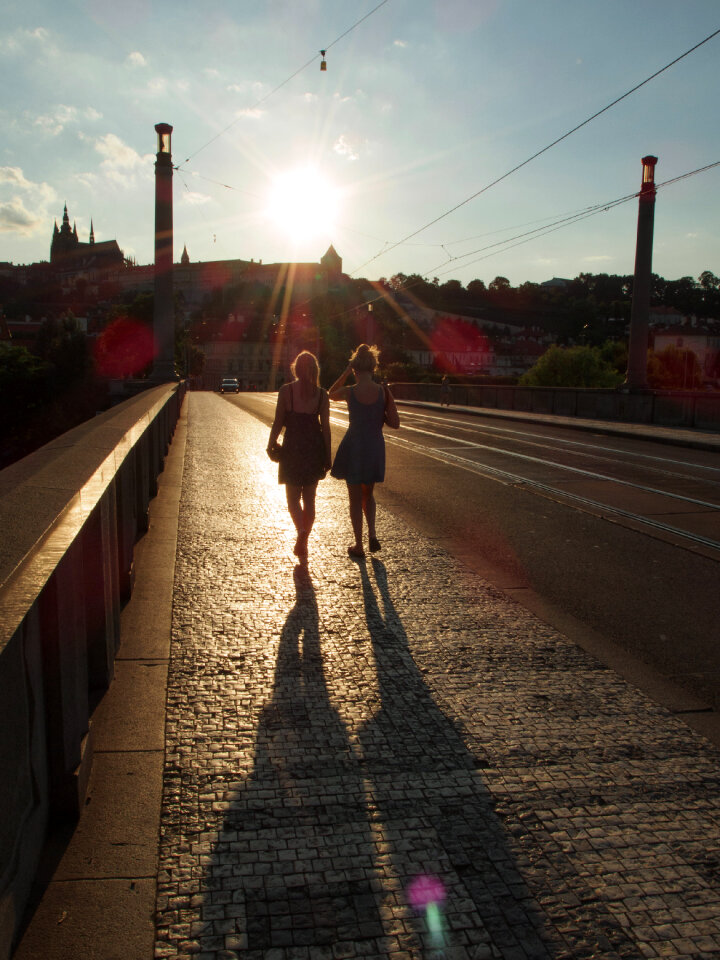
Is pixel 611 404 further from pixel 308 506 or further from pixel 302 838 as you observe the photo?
pixel 302 838

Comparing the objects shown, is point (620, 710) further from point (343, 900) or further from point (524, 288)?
point (524, 288)

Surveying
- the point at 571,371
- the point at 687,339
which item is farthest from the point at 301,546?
the point at 687,339

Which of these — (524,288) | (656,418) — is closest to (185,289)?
(524,288)

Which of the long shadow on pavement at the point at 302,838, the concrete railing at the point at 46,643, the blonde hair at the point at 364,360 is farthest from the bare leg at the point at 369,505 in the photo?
the long shadow on pavement at the point at 302,838

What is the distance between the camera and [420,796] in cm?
300

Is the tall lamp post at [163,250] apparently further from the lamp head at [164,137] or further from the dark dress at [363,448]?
the dark dress at [363,448]

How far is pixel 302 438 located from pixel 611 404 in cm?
2341

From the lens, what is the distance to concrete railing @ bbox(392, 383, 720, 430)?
24156 mm

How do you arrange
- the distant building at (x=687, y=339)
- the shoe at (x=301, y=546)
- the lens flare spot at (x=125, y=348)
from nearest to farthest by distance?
the shoe at (x=301, y=546)
the lens flare spot at (x=125, y=348)
the distant building at (x=687, y=339)

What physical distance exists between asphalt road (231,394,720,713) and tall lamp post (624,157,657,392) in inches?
467

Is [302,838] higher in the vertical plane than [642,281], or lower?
lower

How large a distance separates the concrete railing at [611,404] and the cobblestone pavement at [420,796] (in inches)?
817

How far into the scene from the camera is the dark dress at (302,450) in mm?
6801

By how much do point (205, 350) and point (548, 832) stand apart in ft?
460
